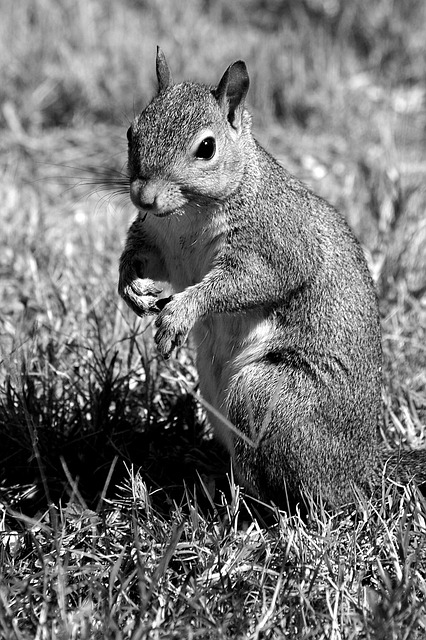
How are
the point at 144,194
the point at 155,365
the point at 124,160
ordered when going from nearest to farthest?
the point at 144,194, the point at 155,365, the point at 124,160

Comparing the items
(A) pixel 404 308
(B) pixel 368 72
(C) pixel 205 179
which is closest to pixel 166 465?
(C) pixel 205 179

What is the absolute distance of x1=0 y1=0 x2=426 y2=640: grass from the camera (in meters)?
2.52

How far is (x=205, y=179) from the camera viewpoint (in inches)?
109

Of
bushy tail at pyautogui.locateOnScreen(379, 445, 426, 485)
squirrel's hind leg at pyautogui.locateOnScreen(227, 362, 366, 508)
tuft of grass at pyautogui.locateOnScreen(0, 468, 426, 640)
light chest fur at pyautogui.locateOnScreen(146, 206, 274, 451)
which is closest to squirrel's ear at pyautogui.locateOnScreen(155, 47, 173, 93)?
light chest fur at pyautogui.locateOnScreen(146, 206, 274, 451)

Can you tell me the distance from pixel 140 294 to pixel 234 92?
0.73m

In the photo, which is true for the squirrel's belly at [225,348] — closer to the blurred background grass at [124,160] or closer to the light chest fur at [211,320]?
the light chest fur at [211,320]

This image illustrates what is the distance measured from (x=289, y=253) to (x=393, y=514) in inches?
35.4

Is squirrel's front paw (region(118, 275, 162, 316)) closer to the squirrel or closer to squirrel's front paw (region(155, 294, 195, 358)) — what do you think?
the squirrel

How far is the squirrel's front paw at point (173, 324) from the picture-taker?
113 inches

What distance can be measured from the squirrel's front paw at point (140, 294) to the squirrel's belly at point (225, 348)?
0.18 metres

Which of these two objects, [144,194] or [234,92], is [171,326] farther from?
[234,92]

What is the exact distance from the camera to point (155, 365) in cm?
365

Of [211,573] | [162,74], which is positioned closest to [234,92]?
[162,74]

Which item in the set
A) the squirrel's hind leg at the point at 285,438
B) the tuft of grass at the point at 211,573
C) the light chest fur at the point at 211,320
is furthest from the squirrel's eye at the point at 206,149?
the tuft of grass at the point at 211,573
